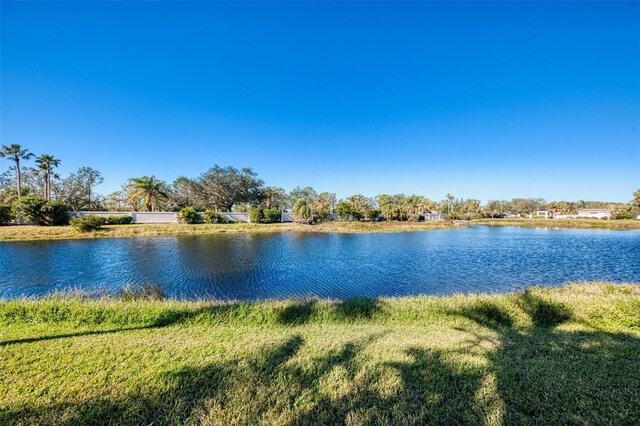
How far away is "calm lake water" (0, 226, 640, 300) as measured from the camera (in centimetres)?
1423

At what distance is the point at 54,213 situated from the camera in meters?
37.6

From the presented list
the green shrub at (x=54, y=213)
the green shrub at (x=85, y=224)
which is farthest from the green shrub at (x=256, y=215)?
the green shrub at (x=54, y=213)

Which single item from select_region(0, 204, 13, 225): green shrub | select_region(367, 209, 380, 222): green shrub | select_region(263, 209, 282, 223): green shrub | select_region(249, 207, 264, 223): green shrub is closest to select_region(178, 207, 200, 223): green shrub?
select_region(249, 207, 264, 223): green shrub

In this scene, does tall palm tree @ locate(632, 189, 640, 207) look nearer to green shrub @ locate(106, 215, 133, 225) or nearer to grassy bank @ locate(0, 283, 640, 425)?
grassy bank @ locate(0, 283, 640, 425)

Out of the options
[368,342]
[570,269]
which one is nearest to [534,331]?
[368,342]

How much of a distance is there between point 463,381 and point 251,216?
2110 inches

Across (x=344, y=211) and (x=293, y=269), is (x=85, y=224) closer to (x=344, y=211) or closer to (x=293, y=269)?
(x=293, y=269)

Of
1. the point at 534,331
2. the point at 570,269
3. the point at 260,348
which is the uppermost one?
the point at 260,348

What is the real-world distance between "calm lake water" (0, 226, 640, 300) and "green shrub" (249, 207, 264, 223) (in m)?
26.4

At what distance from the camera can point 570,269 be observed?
62.7 ft

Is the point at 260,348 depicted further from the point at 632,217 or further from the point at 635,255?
the point at 632,217

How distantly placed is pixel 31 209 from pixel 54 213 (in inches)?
91.4

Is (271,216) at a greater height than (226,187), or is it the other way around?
(226,187)

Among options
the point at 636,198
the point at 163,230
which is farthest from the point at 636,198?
the point at 163,230
